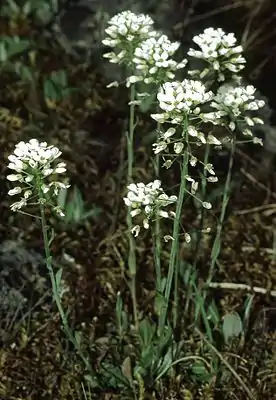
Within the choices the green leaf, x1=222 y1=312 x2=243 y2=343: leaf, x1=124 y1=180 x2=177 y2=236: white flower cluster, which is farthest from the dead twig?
the green leaf

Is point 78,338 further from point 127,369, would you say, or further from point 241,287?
point 241,287

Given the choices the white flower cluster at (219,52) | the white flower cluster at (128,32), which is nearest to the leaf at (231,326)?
the white flower cluster at (219,52)

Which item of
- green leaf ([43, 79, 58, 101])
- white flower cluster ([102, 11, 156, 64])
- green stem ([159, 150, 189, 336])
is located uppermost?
white flower cluster ([102, 11, 156, 64])

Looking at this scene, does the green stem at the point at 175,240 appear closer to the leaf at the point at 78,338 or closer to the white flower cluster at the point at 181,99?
the white flower cluster at the point at 181,99

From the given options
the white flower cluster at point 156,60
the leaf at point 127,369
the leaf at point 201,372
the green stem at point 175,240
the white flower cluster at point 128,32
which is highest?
the white flower cluster at point 128,32

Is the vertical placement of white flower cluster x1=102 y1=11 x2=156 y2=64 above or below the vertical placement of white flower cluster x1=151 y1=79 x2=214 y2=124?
above

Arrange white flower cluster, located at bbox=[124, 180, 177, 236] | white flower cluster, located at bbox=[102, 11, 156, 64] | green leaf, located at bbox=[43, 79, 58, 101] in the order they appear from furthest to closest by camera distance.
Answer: green leaf, located at bbox=[43, 79, 58, 101] < white flower cluster, located at bbox=[102, 11, 156, 64] < white flower cluster, located at bbox=[124, 180, 177, 236]

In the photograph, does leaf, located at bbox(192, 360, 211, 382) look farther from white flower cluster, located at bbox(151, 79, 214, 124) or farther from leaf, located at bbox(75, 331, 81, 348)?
white flower cluster, located at bbox(151, 79, 214, 124)
